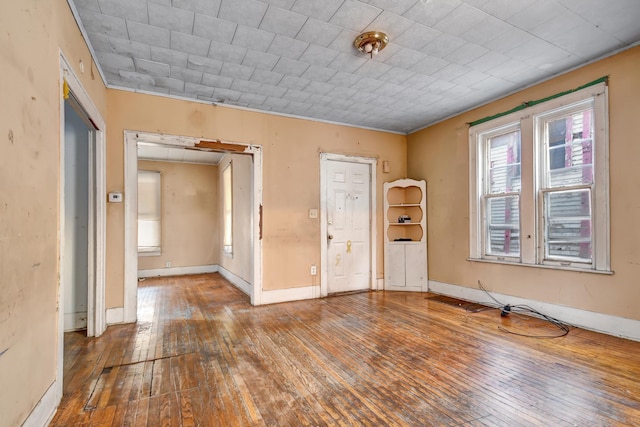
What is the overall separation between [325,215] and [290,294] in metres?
1.33

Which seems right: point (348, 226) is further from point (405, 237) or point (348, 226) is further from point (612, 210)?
point (612, 210)

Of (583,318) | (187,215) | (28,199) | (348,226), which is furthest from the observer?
(187,215)

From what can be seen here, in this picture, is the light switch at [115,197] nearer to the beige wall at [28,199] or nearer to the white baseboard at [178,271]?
the beige wall at [28,199]

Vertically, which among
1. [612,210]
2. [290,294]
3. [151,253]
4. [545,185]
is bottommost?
[290,294]

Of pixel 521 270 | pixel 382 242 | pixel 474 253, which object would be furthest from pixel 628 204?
pixel 382 242

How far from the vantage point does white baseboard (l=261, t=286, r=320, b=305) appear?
174 inches

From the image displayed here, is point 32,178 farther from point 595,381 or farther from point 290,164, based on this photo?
point 595,381

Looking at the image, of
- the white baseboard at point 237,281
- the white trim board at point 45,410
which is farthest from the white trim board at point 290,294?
the white trim board at point 45,410

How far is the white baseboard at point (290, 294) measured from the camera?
4.41m

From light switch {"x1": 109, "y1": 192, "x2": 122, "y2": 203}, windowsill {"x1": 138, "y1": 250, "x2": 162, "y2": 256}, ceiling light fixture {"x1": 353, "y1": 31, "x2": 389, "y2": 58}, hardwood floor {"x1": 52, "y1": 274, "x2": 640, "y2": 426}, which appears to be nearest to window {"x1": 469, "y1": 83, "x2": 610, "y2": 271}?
hardwood floor {"x1": 52, "y1": 274, "x2": 640, "y2": 426}

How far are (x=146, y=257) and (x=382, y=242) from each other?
5146 mm

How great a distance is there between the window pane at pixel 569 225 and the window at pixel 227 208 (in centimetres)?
525

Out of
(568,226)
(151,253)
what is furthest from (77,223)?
(568,226)

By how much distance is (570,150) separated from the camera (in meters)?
3.39
